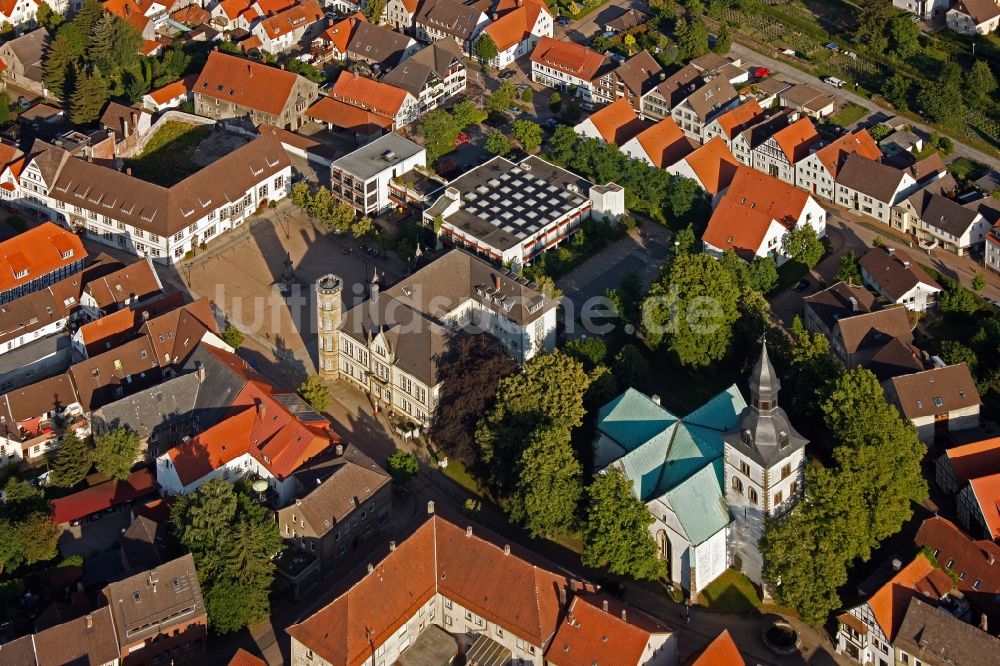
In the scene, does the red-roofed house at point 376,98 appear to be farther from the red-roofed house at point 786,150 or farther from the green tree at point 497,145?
the red-roofed house at point 786,150

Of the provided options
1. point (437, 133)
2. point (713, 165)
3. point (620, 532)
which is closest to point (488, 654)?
point (620, 532)

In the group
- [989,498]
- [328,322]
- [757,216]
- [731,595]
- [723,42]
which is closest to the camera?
[731,595]

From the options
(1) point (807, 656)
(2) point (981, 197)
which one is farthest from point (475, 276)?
(2) point (981, 197)

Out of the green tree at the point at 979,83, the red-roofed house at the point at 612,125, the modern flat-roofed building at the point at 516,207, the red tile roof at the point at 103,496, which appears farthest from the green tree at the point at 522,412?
the green tree at the point at 979,83

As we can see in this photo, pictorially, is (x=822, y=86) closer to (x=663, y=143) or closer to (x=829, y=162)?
(x=829, y=162)

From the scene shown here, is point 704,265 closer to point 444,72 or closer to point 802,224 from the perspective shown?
point 802,224
